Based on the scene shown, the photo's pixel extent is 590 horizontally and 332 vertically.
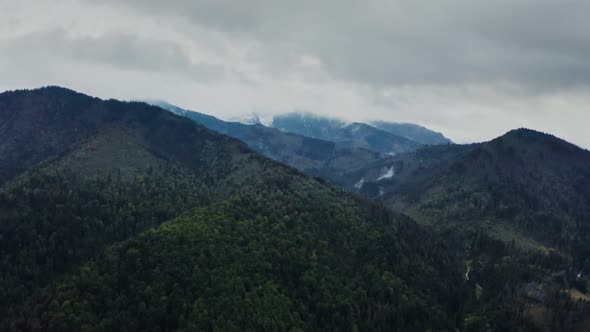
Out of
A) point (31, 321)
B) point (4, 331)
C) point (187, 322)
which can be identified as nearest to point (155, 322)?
point (187, 322)

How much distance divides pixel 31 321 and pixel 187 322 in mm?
63609

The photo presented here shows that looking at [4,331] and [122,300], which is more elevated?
[122,300]

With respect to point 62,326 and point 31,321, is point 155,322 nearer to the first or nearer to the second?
point 62,326

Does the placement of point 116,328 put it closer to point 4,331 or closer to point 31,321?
point 31,321

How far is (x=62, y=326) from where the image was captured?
179375 millimetres

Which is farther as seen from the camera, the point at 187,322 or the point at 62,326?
the point at 187,322

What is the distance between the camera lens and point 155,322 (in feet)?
640

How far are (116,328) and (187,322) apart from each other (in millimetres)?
28987

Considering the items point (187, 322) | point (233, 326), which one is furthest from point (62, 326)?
point (233, 326)

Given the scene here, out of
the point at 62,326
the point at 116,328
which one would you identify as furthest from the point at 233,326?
the point at 62,326

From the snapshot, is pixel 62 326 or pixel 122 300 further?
pixel 122 300

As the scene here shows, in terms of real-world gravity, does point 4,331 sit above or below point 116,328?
below

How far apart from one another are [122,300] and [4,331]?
50212 mm

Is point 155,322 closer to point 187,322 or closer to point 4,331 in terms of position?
point 187,322
